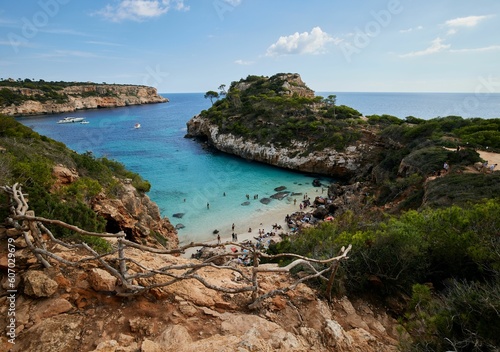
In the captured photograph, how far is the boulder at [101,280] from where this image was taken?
351cm

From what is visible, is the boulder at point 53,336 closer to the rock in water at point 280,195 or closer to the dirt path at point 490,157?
the rock in water at point 280,195

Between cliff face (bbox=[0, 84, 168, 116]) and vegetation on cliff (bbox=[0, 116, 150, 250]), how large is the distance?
78.6 meters

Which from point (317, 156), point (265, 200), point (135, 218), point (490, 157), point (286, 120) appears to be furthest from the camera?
point (286, 120)

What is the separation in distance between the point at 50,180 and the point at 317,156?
2667cm

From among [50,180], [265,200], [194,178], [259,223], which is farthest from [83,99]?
[50,180]

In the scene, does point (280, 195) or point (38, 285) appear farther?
point (280, 195)

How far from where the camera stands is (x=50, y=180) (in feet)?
29.3

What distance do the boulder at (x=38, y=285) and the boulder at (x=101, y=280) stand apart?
0.41 metres

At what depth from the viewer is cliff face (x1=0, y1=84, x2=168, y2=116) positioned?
77375 mm

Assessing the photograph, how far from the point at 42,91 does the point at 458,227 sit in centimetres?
11292

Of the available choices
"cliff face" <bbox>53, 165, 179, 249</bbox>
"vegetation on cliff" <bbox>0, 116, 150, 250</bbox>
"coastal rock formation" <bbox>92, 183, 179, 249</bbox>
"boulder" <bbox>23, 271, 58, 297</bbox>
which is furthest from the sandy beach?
"boulder" <bbox>23, 271, 58, 297</bbox>

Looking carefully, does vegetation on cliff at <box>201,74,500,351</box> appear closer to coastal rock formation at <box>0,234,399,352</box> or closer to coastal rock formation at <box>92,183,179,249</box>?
coastal rock formation at <box>0,234,399,352</box>

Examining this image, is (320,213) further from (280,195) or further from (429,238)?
(429,238)

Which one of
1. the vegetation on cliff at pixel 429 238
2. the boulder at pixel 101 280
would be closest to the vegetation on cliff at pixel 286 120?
the vegetation on cliff at pixel 429 238
